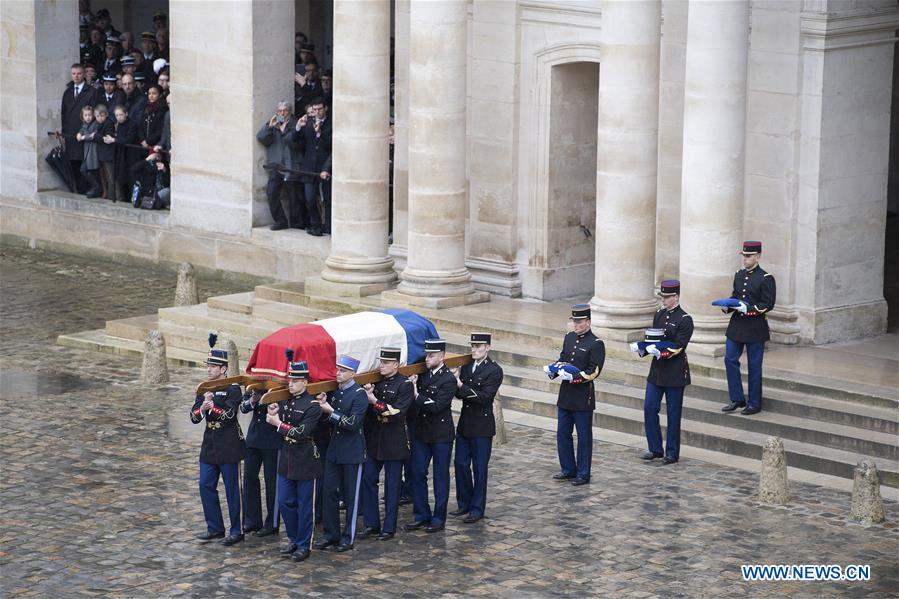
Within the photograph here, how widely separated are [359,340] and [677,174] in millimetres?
7044

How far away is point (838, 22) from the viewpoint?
2144 centimetres

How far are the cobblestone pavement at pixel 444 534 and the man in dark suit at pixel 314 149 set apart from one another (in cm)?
689

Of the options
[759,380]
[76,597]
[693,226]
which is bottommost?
[76,597]

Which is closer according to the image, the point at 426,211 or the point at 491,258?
the point at 426,211

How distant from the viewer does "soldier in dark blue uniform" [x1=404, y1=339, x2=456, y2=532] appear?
54.9 feet

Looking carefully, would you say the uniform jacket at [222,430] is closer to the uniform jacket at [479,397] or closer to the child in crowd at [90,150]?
the uniform jacket at [479,397]

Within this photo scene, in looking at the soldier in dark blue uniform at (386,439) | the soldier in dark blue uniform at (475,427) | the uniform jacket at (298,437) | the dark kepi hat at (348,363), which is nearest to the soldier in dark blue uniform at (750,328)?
the soldier in dark blue uniform at (475,427)

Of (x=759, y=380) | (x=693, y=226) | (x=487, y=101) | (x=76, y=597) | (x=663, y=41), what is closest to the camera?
(x=76, y=597)

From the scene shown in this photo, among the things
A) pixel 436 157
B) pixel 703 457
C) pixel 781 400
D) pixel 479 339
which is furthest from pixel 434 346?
pixel 436 157

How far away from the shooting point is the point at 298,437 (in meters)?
15.8

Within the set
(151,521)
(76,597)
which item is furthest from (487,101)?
(76,597)

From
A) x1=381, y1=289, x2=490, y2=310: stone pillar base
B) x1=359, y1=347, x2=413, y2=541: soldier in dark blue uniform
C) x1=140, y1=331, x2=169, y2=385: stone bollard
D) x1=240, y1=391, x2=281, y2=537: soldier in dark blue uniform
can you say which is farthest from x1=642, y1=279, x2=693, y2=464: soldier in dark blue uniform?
x1=140, y1=331, x2=169, y2=385: stone bollard

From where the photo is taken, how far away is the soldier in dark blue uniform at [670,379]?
61.2 ft

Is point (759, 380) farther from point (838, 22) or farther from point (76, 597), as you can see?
point (76, 597)
